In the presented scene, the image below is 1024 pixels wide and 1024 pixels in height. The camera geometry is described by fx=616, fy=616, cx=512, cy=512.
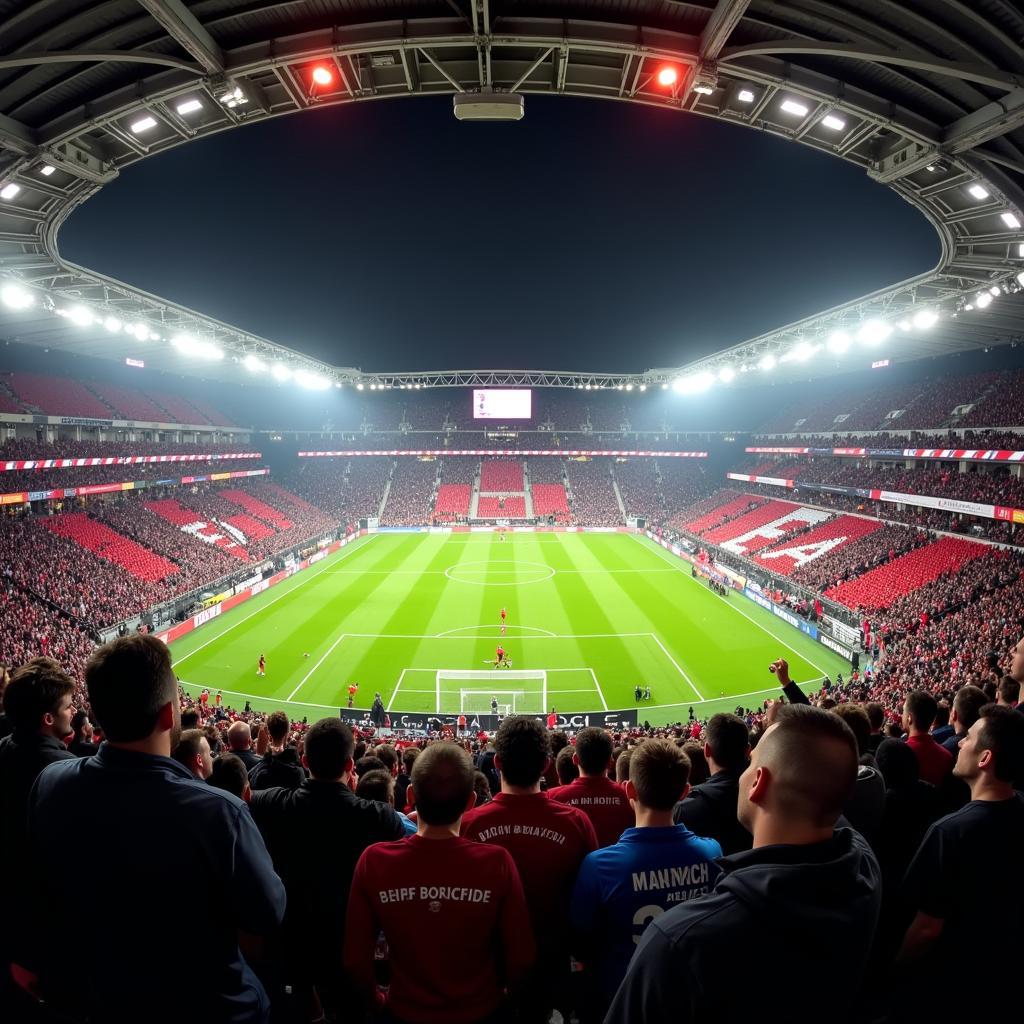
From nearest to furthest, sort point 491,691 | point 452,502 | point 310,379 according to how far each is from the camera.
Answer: point 491,691
point 310,379
point 452,502

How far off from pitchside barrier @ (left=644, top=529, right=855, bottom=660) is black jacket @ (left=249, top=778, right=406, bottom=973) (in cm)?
2815

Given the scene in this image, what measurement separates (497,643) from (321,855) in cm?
2679

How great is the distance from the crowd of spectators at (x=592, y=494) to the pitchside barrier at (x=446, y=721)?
162ft

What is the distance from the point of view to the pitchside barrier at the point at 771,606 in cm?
2825

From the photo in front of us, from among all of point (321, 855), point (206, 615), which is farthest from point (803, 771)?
point (206, 615)

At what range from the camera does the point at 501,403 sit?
7481 cm

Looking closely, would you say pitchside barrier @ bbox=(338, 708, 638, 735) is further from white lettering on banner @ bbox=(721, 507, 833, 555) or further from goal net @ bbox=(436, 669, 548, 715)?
white lettering on banner @ bbox=(721, 507, 833, 555)

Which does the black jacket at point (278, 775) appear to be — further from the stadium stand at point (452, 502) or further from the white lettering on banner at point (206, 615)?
the stadium stand at point (452, 502)

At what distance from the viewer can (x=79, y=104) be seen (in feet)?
37.4

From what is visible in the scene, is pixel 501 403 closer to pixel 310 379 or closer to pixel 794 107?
pixel 310 379

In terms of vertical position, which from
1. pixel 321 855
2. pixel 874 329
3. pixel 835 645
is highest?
pixel 874 329

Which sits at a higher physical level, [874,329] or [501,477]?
[874,329]

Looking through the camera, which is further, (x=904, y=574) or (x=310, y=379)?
(x=310, y=379)

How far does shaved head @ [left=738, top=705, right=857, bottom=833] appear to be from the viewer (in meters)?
1.97
